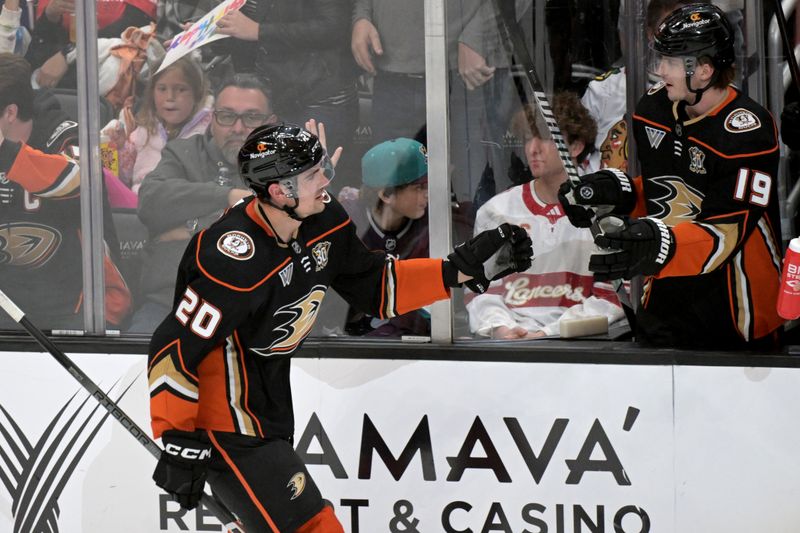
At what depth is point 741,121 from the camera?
2.99 m

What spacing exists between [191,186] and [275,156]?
74 centimetres

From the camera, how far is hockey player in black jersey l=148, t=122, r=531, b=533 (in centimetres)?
269

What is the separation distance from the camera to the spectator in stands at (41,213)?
3.48m

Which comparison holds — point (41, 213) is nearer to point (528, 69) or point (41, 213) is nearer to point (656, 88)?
point (528, 69)

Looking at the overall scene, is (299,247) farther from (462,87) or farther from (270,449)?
(462,87)

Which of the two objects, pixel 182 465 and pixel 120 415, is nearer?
pixel 182 465

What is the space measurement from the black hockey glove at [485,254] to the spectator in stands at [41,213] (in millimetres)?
1027

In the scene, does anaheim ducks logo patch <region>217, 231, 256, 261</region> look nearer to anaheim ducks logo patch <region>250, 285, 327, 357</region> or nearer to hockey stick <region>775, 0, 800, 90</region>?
anaheim ducks logo patch <region>250, 285, 327, 357</region>

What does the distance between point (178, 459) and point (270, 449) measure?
231mm

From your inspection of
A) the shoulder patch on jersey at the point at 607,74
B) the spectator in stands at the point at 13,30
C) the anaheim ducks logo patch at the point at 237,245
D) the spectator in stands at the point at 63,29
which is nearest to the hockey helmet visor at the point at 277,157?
the anaheim ducks logo patch at the point at 237,245

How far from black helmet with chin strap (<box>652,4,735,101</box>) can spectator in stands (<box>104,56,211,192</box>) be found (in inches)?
48.3

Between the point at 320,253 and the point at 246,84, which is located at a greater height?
the point at 246,84


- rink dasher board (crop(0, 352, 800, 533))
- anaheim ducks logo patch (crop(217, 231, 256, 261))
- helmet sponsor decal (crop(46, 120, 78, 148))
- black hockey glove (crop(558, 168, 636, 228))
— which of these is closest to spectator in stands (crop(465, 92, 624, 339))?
black hockey glove (crop(558, 168, 636, 228))

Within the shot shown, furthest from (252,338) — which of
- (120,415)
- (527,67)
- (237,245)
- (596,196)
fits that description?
(527,67)
